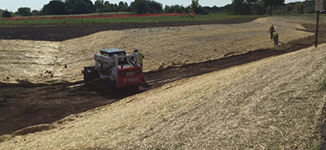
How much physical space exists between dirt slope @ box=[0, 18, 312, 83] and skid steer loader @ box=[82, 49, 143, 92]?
3.54m

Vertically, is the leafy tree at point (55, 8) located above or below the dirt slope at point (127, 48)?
above

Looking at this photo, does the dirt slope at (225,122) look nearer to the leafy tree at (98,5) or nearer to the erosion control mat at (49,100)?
the erosion control mat at (49,100)

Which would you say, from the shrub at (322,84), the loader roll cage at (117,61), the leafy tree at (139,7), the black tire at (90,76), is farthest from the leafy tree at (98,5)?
the shrub at (322,84)

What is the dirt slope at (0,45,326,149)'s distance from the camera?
6090 millimetres

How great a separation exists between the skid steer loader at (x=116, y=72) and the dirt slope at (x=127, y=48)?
11.6 feet

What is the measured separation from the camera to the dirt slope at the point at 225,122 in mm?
6090

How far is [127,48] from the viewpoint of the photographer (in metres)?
26.4

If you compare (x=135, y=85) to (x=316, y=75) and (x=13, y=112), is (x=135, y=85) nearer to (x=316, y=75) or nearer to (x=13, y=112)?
(x=13, y=112)

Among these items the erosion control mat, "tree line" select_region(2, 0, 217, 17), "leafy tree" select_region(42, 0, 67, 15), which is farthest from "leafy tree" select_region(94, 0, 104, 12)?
the erosion control mat

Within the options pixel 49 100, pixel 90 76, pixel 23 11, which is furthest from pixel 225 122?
pixel 23 11

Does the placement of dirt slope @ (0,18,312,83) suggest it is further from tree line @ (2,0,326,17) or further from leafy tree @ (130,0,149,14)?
A: leafy tree @ (130,0,149,14)

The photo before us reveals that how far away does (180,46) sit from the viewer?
27.7 meters

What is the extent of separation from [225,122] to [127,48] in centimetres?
2035

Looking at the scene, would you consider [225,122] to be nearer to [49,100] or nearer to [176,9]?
[49,100]
